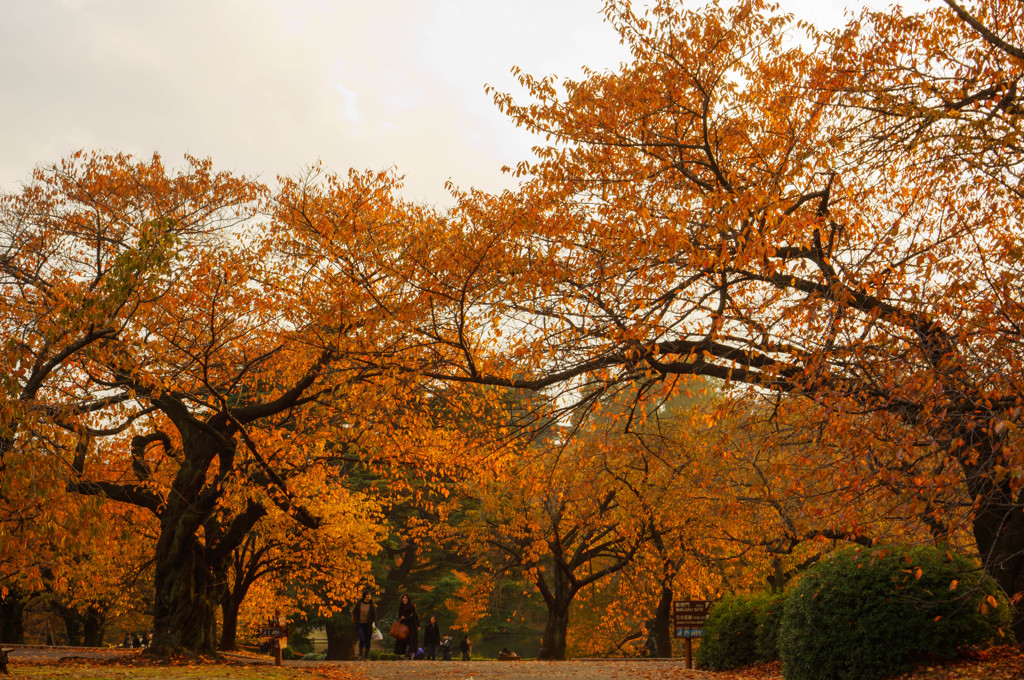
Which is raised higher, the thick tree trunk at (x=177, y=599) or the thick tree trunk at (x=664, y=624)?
the thick tree trunk at (x=177, y=599)

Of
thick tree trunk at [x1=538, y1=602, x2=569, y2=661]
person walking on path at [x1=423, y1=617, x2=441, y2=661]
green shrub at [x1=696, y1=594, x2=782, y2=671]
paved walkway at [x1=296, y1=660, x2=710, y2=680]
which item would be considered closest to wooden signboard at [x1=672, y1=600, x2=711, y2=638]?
green shrub at [x1=696, y1=594, x2=782, y2=671]

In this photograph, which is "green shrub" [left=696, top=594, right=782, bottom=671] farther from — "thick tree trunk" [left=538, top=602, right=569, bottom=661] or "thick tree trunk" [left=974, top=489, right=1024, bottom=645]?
"thick tree trunk" [left=538, top=602, right=569, bottom=661]

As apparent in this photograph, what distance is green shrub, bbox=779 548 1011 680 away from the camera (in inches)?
352

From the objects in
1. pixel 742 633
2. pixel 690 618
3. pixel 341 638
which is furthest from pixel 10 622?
pixel 742 633

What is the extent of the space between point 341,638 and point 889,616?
97.5 ft

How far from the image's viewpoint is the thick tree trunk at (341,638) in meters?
33.5

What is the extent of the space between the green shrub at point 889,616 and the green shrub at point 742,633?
2962 mm

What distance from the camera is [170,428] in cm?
2025

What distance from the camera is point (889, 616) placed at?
29.9 feet

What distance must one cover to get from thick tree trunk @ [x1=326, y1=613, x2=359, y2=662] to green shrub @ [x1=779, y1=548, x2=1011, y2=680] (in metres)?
26.6

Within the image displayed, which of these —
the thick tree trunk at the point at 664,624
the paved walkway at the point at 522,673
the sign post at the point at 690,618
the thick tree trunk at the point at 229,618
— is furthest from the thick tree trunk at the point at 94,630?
the sign post at the point at 690,618

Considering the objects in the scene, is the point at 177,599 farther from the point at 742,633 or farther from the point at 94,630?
the point at 94,630

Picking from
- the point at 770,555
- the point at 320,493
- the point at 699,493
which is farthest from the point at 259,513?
the point at 770,555

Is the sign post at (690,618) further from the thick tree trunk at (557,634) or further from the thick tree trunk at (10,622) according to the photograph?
the thick tree trunk at (10,622)
